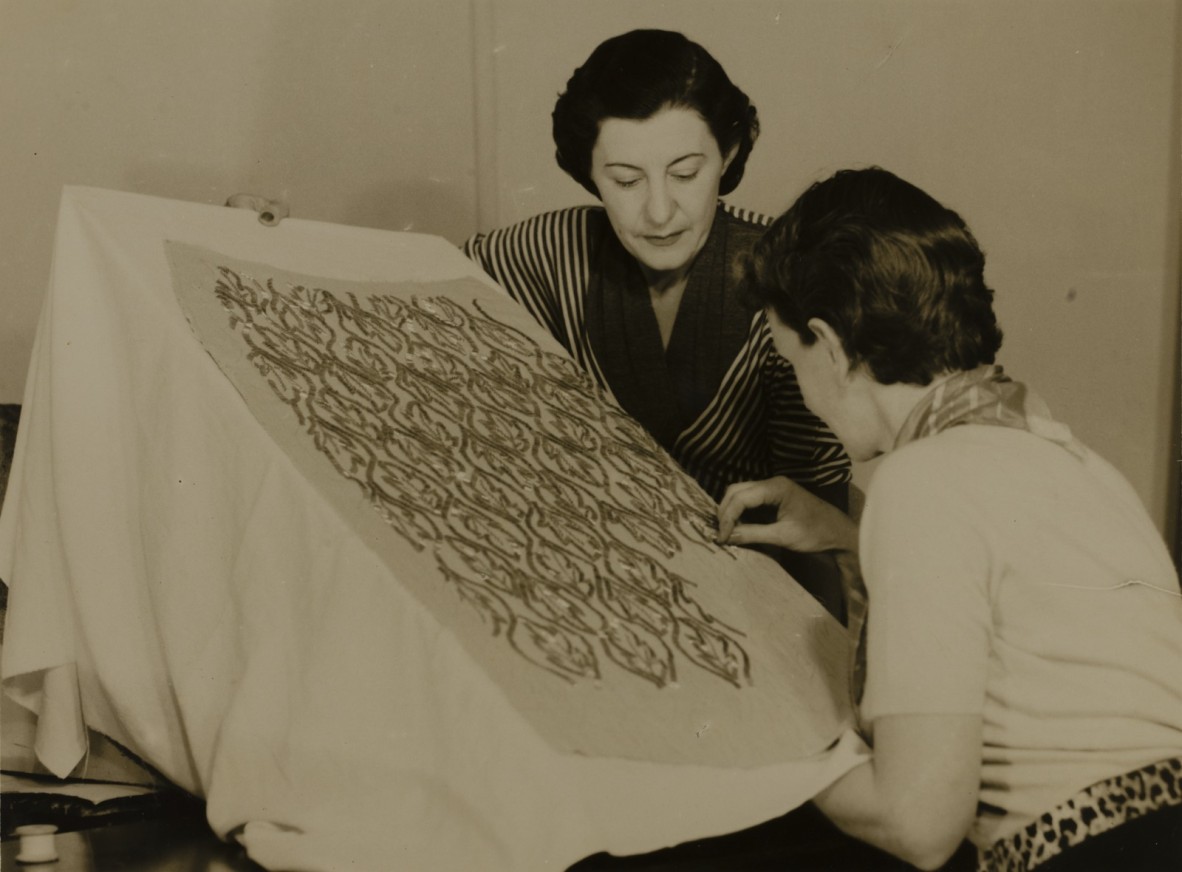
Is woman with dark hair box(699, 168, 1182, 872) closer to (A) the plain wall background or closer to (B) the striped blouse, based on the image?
(B) the striped blouse

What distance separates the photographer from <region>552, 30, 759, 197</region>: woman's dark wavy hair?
1.93m

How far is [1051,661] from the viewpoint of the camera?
120 centimetres

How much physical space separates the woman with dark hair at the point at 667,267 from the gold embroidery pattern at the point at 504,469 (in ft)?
A: 0.88

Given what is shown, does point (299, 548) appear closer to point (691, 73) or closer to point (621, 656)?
point (621, 656)

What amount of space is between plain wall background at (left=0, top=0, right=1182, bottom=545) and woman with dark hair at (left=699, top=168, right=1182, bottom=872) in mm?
1624

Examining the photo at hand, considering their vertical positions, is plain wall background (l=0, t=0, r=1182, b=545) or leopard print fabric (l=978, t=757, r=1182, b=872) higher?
plain wall background (l=0, t=0, r=1182, b=545)

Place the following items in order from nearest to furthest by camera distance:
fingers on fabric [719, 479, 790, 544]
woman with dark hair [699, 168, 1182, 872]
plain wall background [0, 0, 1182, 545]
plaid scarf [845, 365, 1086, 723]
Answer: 1. woman with dark hair [699, 168, 1182, 872]
2. plaid scarf [845, 365, 1086, 723]
3. fingers on fabric [719, 479, 790, 544]
4. plain wall background [0, 0, 1182, 545]

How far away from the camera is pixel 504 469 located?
5.09ft

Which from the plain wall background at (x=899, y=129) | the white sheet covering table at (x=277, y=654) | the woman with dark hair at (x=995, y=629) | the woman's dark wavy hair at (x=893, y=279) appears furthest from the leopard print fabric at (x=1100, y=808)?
the plain wall background at (x=899, y=129)

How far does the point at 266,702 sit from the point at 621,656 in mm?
363

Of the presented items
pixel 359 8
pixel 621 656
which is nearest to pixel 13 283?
pixel 359 8

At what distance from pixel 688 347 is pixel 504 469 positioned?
25.0 inches

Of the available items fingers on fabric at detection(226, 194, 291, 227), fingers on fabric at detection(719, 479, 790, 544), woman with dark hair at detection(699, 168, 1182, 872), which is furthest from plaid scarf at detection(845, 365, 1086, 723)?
fingers on fabric at detection(226, 194, 291, 227)

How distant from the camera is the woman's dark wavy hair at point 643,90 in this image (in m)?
1.93
